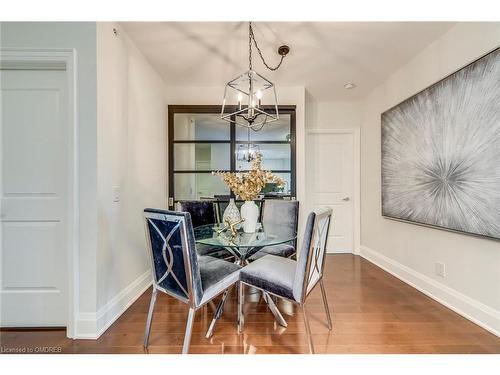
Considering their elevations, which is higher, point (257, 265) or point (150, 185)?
point (150, 185)

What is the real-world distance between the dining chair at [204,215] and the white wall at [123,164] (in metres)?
0.47

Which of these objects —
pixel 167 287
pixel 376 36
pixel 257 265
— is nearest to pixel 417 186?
pixel 376 36

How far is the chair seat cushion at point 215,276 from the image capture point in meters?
1.53

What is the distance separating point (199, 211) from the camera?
272cm

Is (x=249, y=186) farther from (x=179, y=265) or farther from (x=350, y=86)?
(x=350, y=86)

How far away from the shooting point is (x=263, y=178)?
2.03 m

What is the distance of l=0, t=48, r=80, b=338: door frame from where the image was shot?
1653 millimetres

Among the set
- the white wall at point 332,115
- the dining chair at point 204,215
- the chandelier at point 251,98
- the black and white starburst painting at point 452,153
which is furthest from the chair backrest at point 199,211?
the black and white starburst painting at point 452,153

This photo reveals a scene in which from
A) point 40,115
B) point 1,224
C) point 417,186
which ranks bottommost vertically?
point 1,224

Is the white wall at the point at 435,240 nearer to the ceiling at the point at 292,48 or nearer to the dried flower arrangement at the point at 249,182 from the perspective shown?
the ceiling at the point at 292,48

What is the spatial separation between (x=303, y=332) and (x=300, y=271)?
2.06 ft
